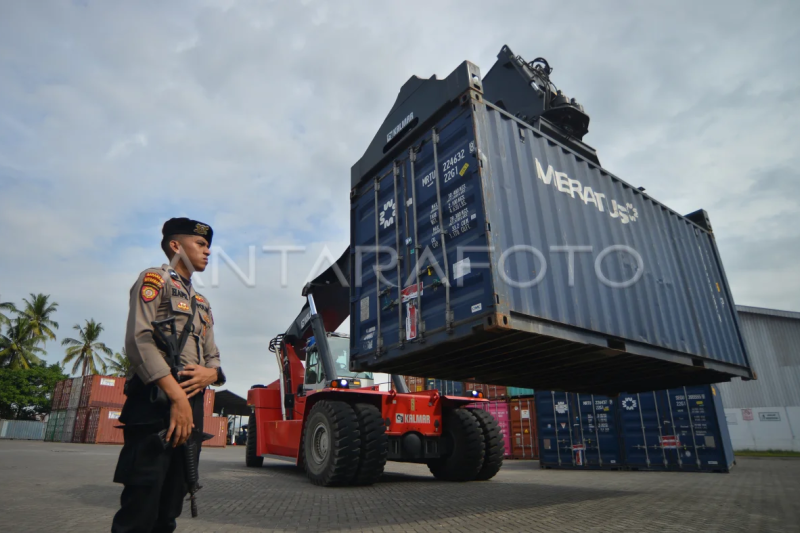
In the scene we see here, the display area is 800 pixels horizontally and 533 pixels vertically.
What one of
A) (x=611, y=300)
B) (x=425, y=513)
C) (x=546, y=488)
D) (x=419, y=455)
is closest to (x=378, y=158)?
(x=611, y=300)

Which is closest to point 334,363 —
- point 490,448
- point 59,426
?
point 490,448

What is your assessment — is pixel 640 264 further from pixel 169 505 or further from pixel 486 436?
pixel 169 505

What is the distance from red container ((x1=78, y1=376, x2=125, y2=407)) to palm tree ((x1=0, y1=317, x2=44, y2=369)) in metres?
13.6

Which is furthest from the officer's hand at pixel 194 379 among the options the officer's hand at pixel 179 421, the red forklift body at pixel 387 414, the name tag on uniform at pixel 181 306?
the red forklift body at pixel 387 414

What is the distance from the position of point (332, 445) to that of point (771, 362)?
26303 mm

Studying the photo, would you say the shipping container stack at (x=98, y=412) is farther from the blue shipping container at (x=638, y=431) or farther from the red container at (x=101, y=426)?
the blue shipping container at (x=638, y=431)

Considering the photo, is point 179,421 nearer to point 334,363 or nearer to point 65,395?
point 334,363

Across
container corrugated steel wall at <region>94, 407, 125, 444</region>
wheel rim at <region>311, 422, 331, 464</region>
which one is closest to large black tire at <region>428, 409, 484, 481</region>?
wheel rim at <region>311, 422, 331, 464</region>

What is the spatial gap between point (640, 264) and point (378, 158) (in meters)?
3.75

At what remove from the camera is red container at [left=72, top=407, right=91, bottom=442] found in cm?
3145

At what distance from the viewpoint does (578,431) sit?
13.5 meters

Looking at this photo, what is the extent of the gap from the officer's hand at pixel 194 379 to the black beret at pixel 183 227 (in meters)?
0.80

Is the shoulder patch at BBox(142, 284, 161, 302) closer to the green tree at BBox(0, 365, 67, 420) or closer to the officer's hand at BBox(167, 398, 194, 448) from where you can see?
the officer's hand at BBox(167, 398, 194, 448)

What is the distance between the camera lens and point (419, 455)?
26.8 feet
